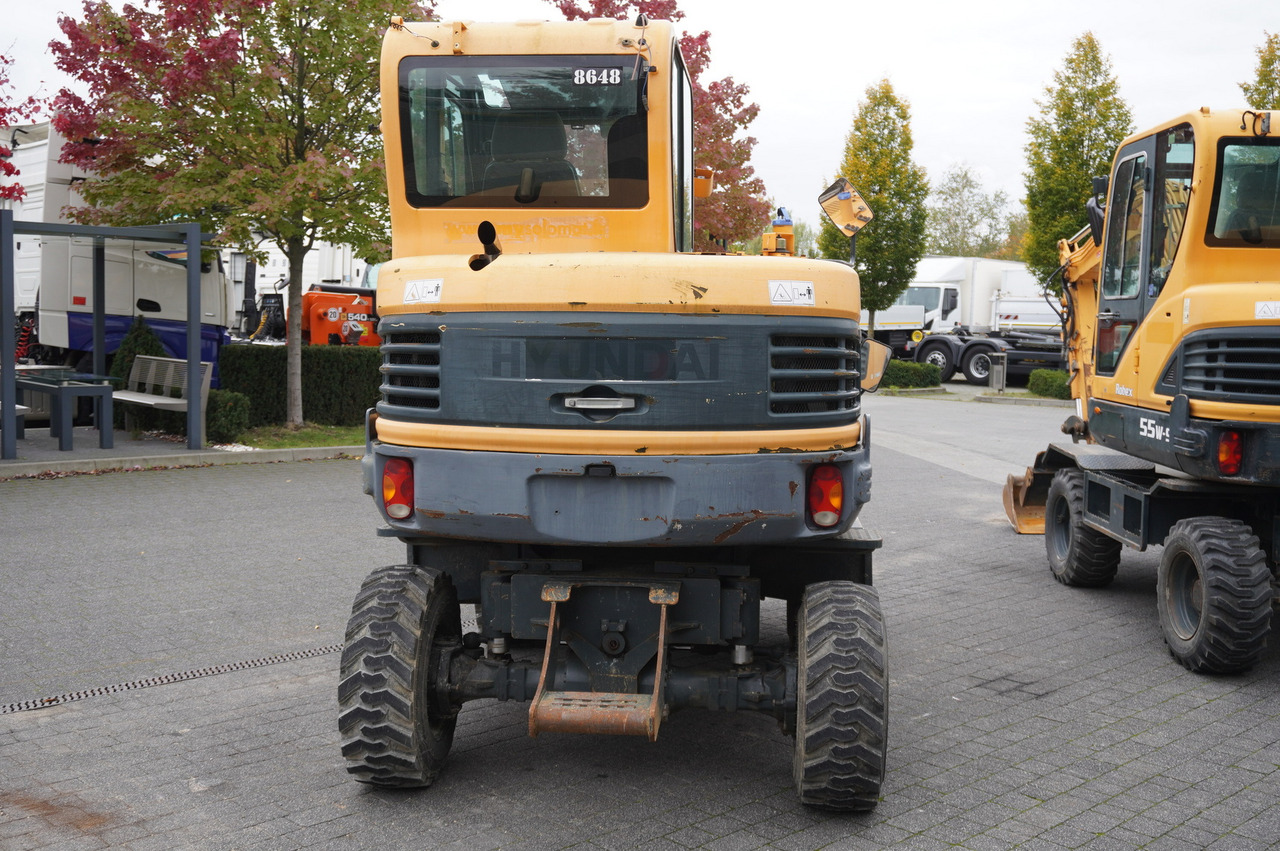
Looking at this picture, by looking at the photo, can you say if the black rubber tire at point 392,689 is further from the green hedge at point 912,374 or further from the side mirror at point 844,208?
the green hedge at point 912,374

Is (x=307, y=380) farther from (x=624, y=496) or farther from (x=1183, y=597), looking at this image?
(x=624, y=496)

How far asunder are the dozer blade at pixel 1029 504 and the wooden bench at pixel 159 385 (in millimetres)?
8953

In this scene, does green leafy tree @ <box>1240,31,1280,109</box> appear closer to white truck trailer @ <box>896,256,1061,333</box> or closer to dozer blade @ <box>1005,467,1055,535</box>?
white truck trailer @ <box>896,256,1061,333</box>

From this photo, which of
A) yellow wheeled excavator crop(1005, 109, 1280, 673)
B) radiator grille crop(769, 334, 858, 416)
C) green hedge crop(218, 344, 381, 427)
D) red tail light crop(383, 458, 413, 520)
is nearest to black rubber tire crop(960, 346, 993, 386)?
green hedge crop(218, 344, 381, 427)

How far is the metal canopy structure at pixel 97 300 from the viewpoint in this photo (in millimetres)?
11938

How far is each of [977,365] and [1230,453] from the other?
2712cm

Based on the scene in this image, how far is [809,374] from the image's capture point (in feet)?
14.0

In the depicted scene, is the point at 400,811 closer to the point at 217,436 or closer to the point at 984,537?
the point at 984,537

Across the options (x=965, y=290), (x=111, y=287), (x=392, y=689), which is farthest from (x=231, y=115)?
(x=965, y=290)

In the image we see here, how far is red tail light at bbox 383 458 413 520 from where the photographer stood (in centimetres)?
441

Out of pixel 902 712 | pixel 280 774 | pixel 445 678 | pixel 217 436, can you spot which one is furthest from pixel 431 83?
pixel 217 436

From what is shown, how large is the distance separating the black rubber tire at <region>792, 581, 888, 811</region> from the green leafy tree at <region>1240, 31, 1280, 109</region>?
85.3 feet

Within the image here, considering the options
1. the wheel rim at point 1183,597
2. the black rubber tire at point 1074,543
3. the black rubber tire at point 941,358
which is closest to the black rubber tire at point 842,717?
the wheel rim at point 1183,597

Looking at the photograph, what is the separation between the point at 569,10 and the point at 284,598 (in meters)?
12.6
